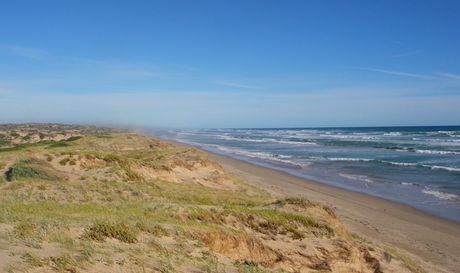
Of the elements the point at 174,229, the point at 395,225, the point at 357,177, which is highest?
the point at 174,229

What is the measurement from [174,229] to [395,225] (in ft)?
37.6

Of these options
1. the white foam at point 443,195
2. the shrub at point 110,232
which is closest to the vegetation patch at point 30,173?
the shrub at point 110,232

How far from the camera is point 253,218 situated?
877 cm

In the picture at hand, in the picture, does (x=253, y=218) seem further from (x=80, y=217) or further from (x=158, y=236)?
(x=80, y=217)

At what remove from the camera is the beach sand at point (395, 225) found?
34.8ft

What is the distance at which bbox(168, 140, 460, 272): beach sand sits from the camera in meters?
10.6

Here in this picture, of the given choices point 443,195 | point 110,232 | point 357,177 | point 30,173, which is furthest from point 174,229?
point 357,177

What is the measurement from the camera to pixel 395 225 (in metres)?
13.7

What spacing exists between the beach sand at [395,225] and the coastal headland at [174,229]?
0.05 meters

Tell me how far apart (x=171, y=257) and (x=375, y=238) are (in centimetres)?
975

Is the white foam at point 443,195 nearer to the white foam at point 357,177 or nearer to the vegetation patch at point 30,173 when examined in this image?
the white foam at point 357,177

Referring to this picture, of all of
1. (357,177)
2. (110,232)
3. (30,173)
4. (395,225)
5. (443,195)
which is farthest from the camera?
(357,177)

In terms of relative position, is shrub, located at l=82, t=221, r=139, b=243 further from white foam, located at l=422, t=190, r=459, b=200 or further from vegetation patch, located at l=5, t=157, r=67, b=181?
white foam, located at l=422, t=190, r=459, b=200

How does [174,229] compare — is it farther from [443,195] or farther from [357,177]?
[357,177]
